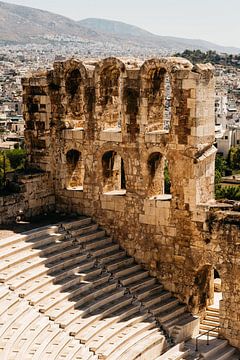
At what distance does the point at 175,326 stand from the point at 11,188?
741cm

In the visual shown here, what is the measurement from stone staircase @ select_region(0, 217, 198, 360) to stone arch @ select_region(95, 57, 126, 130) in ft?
11.4

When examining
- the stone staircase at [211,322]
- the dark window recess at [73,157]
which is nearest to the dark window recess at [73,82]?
the dark window recess at [73,157]

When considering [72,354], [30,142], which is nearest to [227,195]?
[30,142]

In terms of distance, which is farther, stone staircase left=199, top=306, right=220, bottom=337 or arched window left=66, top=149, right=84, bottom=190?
arched window left=66, top=149, right=84, bottom=190

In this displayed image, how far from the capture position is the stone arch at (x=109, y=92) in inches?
915

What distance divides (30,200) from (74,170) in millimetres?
2066

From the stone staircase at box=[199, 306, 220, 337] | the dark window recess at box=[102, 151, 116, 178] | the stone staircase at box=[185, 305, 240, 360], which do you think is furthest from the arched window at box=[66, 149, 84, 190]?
the stone staircase at box=[185, 305, 240, 360]

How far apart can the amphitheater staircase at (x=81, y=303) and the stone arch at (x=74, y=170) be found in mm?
1859

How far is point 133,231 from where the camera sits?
2338cm

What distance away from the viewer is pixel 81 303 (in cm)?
2034

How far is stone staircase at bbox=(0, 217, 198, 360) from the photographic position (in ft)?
60.0

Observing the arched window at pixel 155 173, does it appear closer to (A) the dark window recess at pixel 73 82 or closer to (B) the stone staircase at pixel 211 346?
(A) the dark window recess at pixel 73 82

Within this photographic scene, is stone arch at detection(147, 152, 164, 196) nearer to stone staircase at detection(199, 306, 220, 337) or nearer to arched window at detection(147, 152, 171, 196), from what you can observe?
arched window at detection(147, 152, 171, 196)

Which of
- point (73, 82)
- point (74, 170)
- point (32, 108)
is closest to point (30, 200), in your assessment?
point (74, 170)
